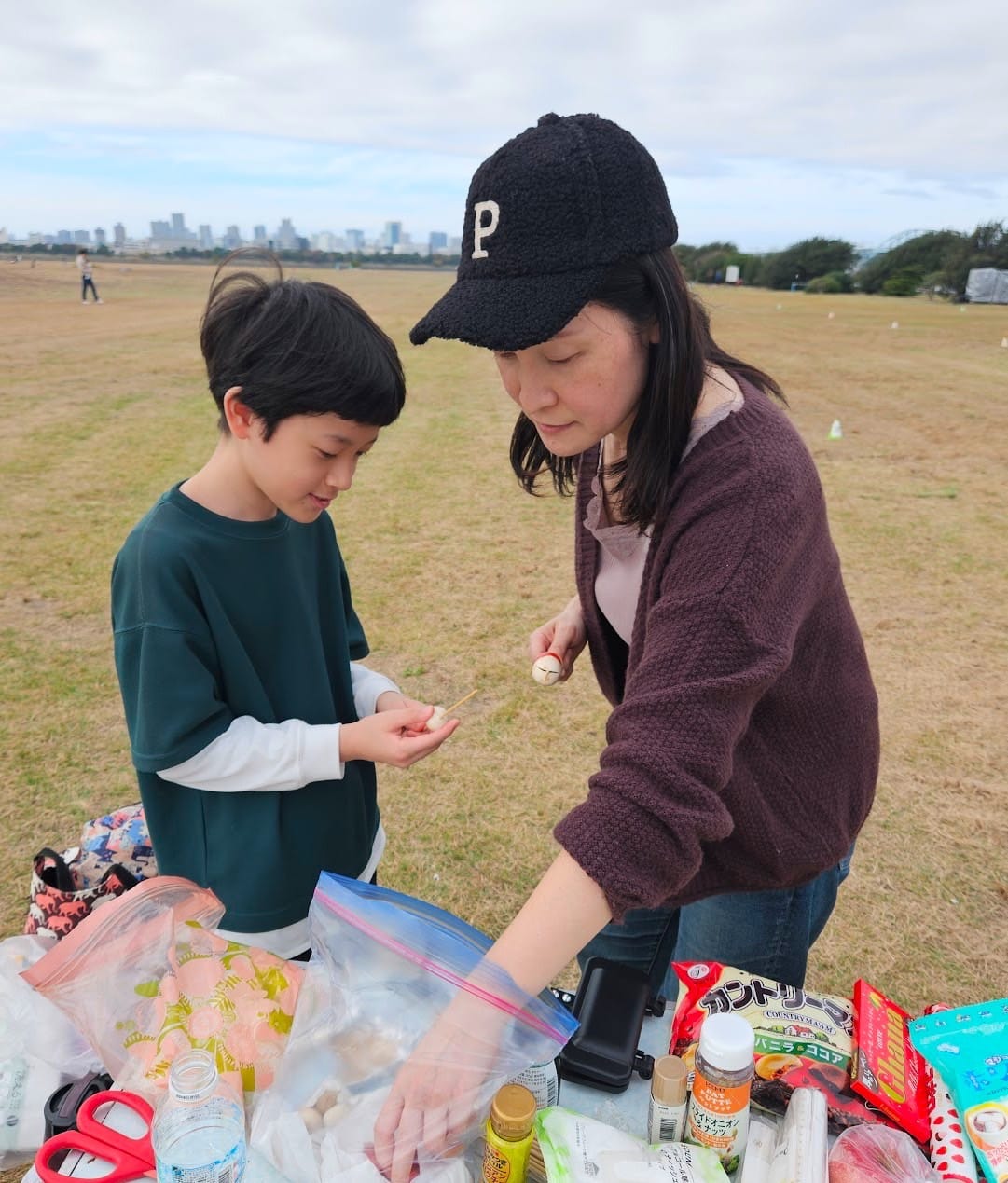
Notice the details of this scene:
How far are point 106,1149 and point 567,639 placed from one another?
1.12 metres

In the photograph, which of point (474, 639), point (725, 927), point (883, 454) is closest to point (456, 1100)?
point (725, 927)

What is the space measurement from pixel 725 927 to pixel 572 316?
1.09m

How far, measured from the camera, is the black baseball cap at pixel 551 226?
0.97 meters

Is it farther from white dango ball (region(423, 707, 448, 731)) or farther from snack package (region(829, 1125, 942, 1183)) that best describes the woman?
white dango ball (region(423, 707, 448, 731))

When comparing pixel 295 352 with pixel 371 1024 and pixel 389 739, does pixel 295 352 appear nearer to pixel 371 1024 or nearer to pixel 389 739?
pixel 389 739

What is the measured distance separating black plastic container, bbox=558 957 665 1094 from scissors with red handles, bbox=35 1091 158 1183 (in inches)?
21.1

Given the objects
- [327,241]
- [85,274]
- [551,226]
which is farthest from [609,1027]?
[327,241]

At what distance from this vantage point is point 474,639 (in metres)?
4.52

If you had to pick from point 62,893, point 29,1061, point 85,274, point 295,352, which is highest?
point 85,274

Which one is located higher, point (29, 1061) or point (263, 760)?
point (263, 760)

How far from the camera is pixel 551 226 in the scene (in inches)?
38.2

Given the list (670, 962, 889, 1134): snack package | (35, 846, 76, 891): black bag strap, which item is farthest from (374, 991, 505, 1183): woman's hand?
(35, 846, 76, 891): black bag strap

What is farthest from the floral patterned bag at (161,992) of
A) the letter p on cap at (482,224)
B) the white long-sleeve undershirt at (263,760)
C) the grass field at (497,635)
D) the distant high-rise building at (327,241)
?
the distant high-rise building at (327,241)

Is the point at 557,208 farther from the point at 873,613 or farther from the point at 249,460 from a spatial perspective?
the point at 873,613
